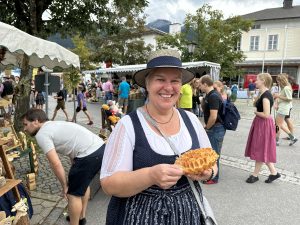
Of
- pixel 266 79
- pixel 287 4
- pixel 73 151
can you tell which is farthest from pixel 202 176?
A: pixel 287 4

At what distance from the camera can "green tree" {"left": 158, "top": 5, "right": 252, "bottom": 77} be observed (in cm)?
2123

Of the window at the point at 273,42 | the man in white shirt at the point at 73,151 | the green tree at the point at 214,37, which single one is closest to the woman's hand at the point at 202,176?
the man in white shirt at the point at 73,151

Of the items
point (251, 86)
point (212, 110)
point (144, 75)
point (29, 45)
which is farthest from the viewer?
point (251, 86)

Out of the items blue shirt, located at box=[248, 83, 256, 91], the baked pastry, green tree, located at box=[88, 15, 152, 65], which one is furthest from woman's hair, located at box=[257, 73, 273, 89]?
green tree, located at box=[88, 15, 152, 65]

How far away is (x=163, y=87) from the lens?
69.4 inches

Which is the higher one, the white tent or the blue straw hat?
the white tent

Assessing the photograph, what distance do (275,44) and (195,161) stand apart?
39.8m

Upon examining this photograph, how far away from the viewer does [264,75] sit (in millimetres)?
5164

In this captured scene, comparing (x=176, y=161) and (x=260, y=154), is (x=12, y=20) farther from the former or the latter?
(x=176, y=161)

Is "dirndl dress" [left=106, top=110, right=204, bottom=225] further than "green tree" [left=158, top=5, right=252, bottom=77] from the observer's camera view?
No

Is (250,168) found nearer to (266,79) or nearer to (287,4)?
(266,79)

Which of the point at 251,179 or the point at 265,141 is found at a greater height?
the point at 265,141

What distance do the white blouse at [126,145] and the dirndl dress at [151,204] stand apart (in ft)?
0.10

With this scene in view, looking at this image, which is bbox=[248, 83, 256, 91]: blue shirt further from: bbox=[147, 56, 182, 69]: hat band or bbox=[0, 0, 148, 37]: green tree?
bbox=[147, 56, 182, 69]: hat band
